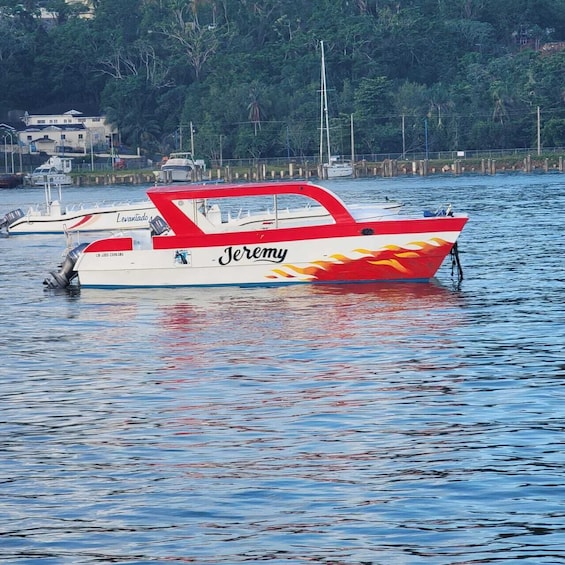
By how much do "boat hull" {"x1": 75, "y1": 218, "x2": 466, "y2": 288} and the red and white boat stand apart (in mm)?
29

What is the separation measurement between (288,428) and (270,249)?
2020 centimetres

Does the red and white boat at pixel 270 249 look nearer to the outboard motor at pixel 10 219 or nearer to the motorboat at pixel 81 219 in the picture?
the motorboat at pixel 81 219

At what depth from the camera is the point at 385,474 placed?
20344mm

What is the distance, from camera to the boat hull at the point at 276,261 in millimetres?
42688

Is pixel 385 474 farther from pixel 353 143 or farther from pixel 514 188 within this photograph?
pixel 353 143

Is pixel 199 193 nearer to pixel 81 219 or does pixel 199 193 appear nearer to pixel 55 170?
pixel 81 219

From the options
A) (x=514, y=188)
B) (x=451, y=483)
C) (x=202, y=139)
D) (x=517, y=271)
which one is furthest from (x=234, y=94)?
(x=451, y=483)

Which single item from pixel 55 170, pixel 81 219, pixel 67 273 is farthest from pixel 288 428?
pixel 55 170

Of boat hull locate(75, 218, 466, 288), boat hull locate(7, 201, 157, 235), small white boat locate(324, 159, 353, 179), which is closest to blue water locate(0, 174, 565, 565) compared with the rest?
boat hull locate(75, 218, 466, 288)

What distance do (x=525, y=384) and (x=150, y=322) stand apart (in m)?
13.8

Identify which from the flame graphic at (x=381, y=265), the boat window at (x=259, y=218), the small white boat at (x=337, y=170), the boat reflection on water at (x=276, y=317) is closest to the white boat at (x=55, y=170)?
the small white boat at (x=337, y=170)

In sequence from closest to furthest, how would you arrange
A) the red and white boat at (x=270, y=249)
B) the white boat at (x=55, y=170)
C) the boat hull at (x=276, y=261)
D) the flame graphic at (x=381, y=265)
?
the red and white boat at (x=270, y=249) → the boat hull at (x=276, y=261) → the flame graphic at (x=381, y=265) → the white boat at (x=55, y=170)

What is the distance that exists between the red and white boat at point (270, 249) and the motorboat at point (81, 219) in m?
30.7

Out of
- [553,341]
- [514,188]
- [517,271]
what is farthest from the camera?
[514,188]
